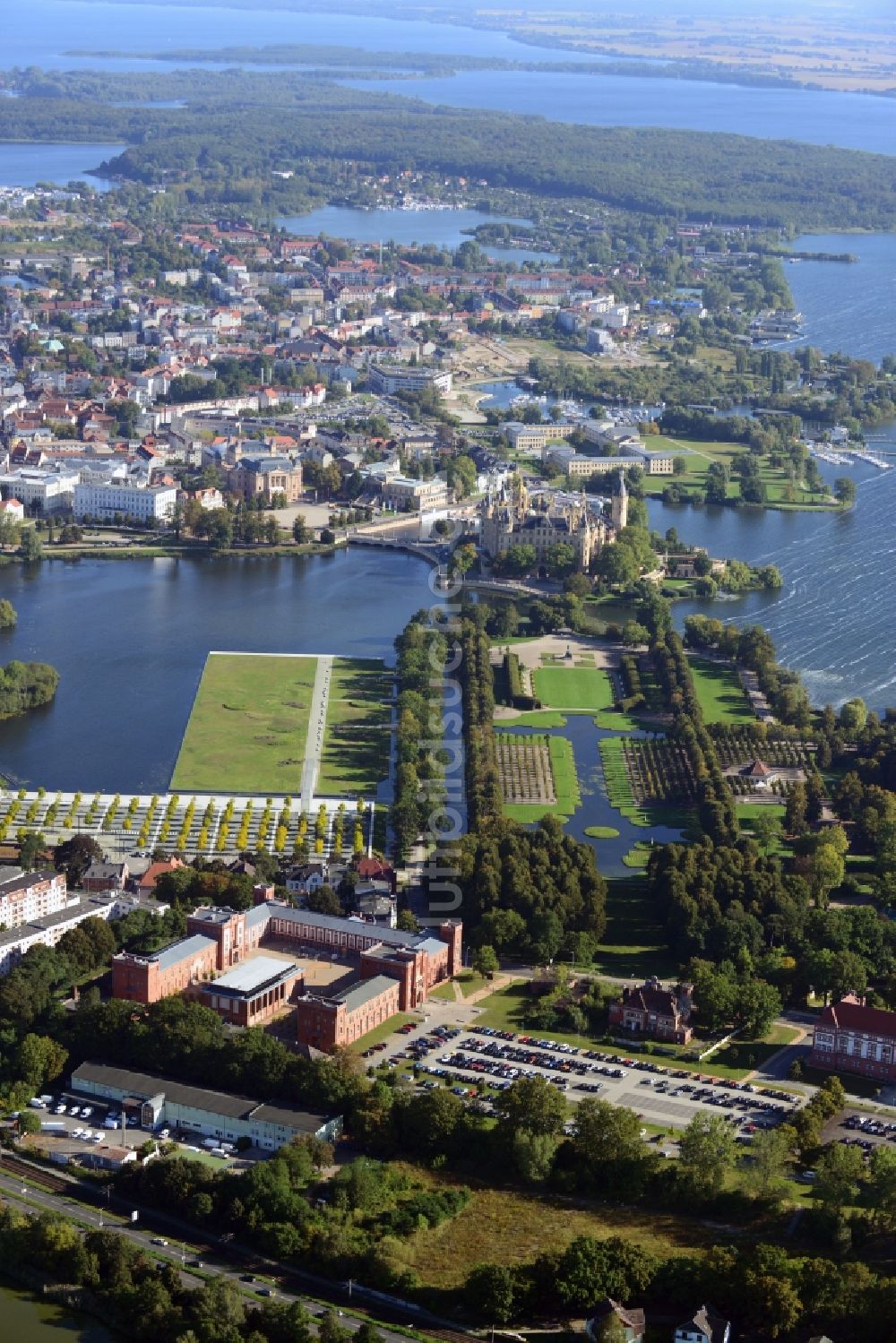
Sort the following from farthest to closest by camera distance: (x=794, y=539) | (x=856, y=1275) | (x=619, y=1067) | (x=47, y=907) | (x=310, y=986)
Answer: (x=794, y=539)
(x=47, y=907)
(x=310, y=986)
(x=619, y=1067)
(x=856, y=1275)

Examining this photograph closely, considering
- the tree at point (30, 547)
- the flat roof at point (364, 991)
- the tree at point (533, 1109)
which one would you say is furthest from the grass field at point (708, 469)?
the tree at point (533, 1109)

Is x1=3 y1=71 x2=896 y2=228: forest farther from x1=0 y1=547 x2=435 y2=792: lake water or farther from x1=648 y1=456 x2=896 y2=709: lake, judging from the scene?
x1=0 y1=547 x2=435 y2=792: lake water

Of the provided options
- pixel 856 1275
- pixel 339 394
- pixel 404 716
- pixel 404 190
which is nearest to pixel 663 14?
pixel 404 190

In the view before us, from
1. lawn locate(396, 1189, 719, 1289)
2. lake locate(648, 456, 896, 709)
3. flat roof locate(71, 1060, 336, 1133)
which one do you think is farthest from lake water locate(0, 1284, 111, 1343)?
lake locate(648, 456, 896, 709)

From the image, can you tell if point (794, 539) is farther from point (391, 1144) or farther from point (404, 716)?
point (391, 1144)

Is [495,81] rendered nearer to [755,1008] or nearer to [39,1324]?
[755,1008]

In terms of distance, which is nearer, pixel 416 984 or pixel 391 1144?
pixel 391 1144
